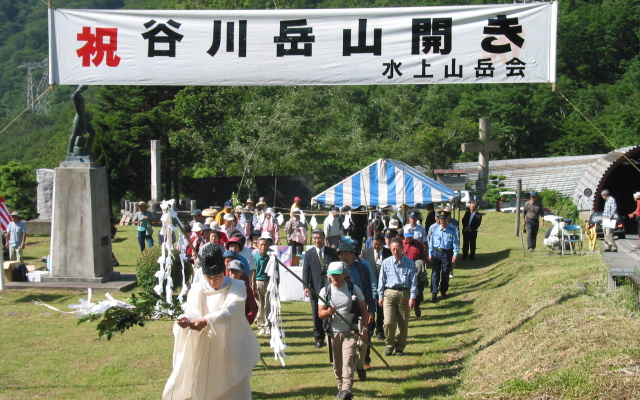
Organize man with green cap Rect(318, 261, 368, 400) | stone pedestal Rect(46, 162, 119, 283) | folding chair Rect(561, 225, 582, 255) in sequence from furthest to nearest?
folding chair Rect(561, 225, 582, 255)
stone pedestal Rect(46, 162, 119, 283)
man with green cap Rect(318, 261, 368, 400)

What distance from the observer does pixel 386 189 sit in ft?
67.1

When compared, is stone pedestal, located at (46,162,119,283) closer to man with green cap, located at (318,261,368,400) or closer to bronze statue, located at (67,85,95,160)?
bronze statue, located at (67,85,95,160)

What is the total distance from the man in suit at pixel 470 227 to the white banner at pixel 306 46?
9583 millimetres

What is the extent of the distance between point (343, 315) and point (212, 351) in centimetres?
248

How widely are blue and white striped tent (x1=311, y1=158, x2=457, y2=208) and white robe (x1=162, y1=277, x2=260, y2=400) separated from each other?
13957 mm

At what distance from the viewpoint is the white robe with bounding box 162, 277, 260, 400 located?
5.79 m

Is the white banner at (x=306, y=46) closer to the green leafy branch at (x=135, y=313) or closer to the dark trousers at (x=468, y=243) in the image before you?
the green leafy branch at (x=135, y=313)

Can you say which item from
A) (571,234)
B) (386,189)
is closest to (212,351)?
(571,234)

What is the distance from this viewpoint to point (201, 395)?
579 centimetres

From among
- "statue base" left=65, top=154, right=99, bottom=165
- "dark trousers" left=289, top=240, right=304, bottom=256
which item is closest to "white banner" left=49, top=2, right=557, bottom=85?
"statue base" left=65, top=154, right=99, bottom=165

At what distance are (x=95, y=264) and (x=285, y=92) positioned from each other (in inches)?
1068

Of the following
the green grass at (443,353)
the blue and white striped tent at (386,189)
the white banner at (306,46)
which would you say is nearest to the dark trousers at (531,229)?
the blue and white striped tent at (386,189)

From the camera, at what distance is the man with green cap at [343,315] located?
7.86 metres

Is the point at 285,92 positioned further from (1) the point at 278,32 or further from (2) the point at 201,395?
(2) the point at 201,395
